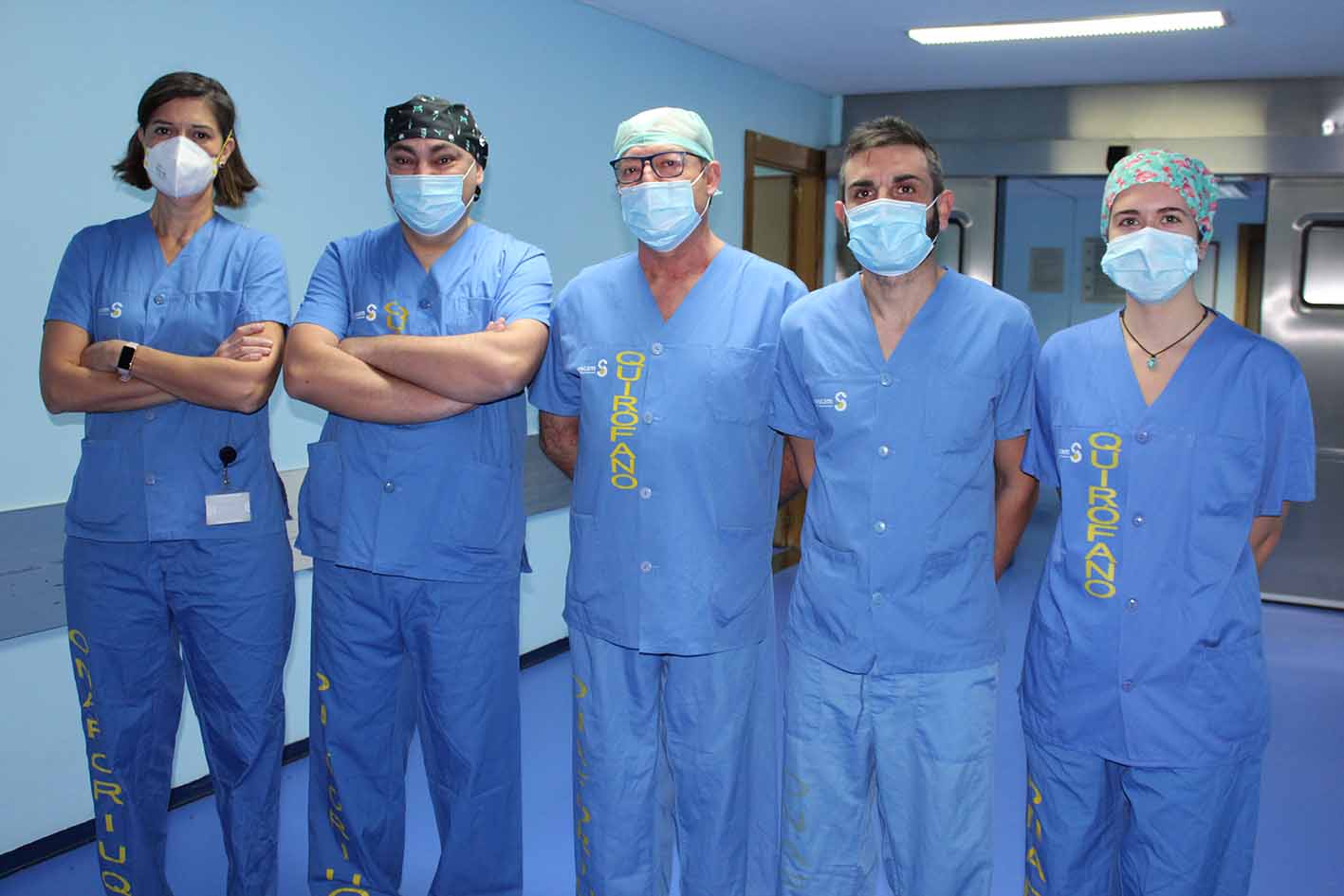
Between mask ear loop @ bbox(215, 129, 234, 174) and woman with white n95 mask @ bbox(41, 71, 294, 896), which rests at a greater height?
mask ear loop @ bbox(215, 129, 234, 174)

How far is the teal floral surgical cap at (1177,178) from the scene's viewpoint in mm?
1788

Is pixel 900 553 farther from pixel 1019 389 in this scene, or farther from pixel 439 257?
pixel 439 257

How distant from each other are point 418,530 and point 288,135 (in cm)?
149

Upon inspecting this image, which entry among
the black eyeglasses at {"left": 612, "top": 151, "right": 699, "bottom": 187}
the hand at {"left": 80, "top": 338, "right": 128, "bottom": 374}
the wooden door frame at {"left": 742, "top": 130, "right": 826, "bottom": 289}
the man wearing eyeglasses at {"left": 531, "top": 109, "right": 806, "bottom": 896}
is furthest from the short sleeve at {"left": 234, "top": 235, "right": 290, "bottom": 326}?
the wooden door frame at {"left": 742, "top": 130, "right": 826, "bottom": 289}

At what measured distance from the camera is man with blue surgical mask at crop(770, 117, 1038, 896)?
1826 mm

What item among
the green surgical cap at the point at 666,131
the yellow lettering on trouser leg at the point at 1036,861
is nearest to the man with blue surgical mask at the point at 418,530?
the green surgical cap at the point at 666,131

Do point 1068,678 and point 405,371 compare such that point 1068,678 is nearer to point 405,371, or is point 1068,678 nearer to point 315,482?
point 405,371

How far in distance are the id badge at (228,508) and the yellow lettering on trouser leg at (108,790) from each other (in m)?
0.53

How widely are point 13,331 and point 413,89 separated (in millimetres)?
1425

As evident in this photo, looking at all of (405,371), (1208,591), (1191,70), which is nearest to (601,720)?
(405,371)

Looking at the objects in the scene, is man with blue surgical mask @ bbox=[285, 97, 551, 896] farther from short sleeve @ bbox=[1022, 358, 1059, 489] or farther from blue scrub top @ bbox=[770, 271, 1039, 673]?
short sleeve @ bbox=[1022, 358, 1059, 489]

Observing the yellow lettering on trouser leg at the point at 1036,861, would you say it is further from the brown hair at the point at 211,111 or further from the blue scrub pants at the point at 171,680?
the brown hair at the point at 211,111

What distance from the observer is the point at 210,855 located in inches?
108

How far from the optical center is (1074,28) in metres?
4.43
